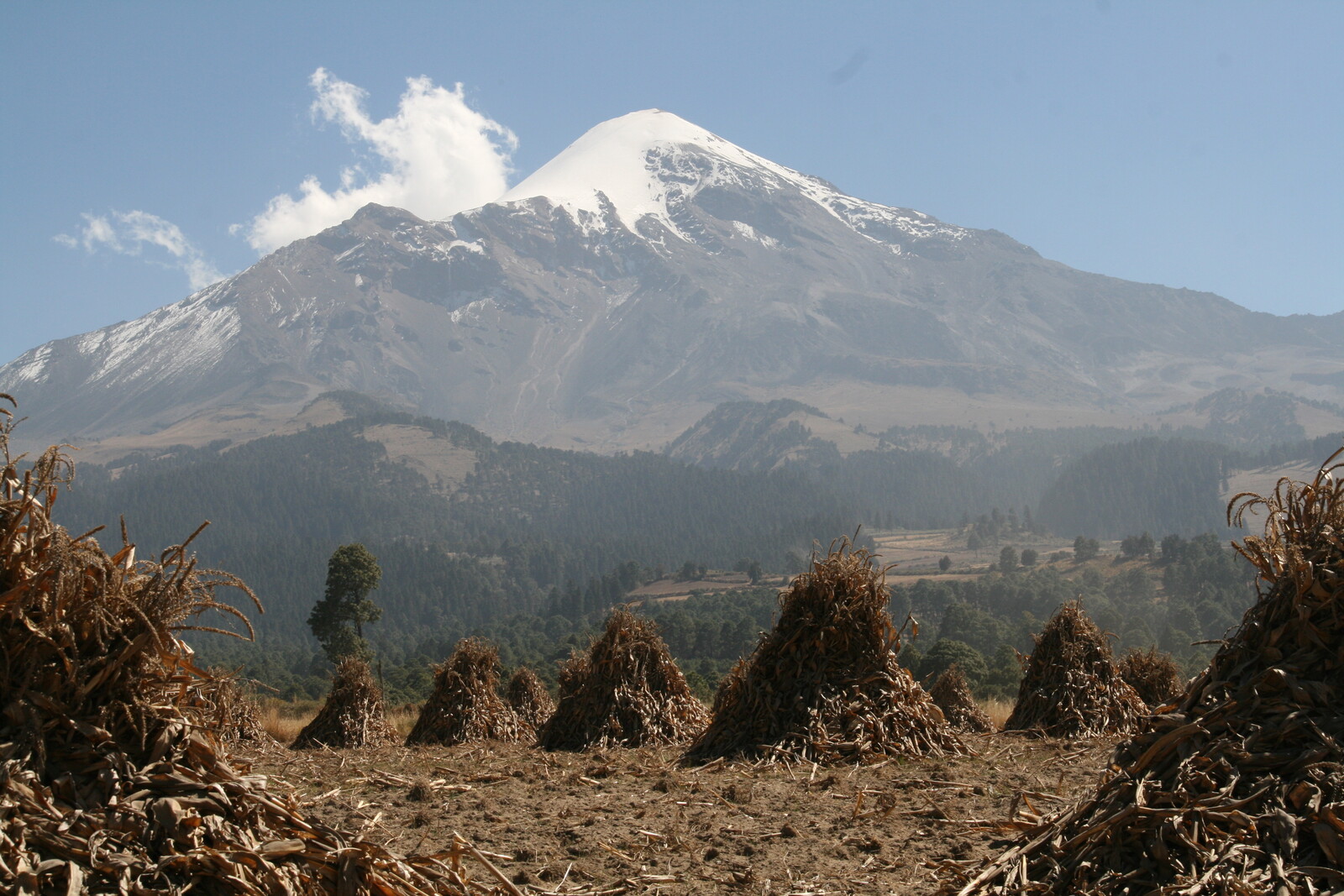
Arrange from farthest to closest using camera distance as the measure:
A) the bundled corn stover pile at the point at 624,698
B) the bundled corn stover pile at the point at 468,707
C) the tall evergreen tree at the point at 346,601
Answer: the tall evergreen tree at the point at 346,601, the bundled corn stover pile at the point at 468,707, the bundled corn stover pile at the point at 624,698

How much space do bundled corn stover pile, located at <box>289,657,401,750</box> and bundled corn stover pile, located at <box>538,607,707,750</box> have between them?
5208 mm

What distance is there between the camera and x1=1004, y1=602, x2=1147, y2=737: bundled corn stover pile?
11.0 m

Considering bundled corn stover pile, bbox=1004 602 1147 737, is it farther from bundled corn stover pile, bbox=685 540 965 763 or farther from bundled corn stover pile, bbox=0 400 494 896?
bundled corn stover pile, bbox=0 400 494 896

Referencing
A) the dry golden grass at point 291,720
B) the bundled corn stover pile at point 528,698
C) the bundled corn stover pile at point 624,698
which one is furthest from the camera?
the dry golden grass at point 291,720

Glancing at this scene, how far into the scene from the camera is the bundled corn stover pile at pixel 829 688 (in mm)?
8922

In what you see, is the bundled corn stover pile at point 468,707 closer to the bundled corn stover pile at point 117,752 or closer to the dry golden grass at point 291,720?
the dry golden grass at point 291,720

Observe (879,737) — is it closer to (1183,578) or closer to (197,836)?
(197,836)

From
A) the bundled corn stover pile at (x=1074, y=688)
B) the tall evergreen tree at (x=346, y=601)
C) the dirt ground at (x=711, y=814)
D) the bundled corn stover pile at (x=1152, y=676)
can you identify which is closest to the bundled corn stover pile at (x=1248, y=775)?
the dirt ground at (x=711, y=814)

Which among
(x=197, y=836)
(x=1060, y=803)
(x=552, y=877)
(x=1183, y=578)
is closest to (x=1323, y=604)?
(x=1060, y=803)

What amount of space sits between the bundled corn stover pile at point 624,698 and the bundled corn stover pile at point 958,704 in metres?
6.23

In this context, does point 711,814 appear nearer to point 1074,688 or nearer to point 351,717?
point 1074,688

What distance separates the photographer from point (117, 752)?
3547 millimetres

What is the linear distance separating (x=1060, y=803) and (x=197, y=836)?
4.80 m

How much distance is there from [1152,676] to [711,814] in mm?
10252
